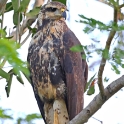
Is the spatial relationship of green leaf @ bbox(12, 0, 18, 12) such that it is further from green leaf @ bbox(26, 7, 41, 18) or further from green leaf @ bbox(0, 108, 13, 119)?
green leaf @ bbox(0, 108, 13, 119)

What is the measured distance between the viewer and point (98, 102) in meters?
2.54

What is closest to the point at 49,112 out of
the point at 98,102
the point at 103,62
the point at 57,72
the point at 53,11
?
the point at 57,72

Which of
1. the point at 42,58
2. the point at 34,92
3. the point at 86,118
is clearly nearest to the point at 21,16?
the point at 42,58

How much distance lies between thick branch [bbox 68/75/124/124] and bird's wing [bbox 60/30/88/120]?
112 cm

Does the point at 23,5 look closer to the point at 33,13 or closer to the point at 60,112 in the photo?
the point at 33,13

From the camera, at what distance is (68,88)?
12.6ft

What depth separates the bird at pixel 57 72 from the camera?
386 cm

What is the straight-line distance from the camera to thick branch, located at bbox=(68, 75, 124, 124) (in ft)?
7.98

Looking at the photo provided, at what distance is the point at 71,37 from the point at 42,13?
466mm

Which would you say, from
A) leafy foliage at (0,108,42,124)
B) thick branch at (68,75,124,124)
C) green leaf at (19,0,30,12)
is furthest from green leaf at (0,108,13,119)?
green leaf at (19,0,30,12)

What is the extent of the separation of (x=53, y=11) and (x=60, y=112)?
952 mm

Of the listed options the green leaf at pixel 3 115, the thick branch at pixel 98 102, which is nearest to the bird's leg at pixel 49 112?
the thick branch at pixel 98 102

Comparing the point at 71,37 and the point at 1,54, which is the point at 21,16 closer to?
the point at 71,37

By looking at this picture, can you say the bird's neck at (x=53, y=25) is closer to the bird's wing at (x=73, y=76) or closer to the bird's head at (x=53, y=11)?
the bird's head at (x=53, y=11)
